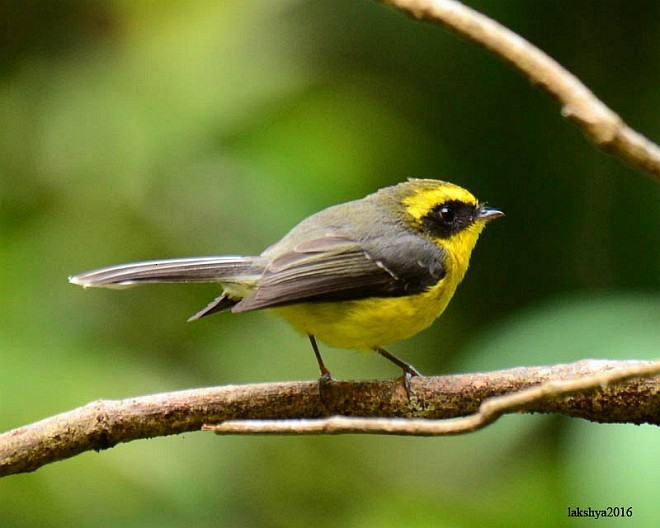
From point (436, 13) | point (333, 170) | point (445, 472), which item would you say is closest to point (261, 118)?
point (333, 170)

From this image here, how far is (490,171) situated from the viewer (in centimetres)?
457

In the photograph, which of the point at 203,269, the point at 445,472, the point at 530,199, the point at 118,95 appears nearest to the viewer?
the point at 203,269

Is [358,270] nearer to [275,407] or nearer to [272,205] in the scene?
[275,407]

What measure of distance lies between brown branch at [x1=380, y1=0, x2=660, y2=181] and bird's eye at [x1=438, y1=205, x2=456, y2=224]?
7.14ft

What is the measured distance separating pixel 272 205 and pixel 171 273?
4.07 feet

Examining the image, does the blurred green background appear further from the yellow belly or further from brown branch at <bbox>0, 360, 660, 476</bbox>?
brown branch at <bbox>0, 360, 660, 476</bbox>

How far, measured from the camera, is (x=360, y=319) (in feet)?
9.85

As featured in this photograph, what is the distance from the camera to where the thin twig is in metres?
1.44

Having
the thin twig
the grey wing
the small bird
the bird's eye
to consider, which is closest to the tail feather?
the small bird

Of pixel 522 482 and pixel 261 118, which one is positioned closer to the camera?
pixel 522 482

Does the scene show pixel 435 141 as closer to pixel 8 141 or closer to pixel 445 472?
pixel 445 472

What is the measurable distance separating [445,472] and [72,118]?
2660 mm

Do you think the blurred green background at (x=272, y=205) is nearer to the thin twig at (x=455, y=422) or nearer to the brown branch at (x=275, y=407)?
the brown branch at (x=275, y=407)

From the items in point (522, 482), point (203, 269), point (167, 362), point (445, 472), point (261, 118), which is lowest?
point (445, 472)
